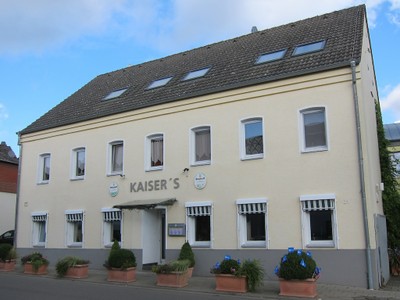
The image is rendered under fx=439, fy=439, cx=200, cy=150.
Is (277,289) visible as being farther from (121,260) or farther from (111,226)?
(111,226)

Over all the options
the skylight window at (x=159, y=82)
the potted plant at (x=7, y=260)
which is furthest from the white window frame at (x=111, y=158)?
the potted plant at (x=7, y=260)

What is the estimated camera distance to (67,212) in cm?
1973

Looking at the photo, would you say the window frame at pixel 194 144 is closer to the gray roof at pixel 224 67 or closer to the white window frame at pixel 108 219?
the gray roof at pixel 224 67

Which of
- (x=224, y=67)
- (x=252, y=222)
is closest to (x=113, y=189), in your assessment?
(x=252, y=222)

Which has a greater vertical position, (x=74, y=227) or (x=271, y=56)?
(x=271, y=56)

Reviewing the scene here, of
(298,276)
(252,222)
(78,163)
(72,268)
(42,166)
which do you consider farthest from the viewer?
(42,166)

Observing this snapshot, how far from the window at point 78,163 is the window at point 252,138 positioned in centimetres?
809

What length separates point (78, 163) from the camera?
20.3 m

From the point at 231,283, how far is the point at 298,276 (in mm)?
2043

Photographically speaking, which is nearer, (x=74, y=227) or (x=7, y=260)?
(x=7, y=260)

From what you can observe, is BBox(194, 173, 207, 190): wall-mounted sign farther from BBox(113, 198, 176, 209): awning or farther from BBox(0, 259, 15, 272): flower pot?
BBox(0, 259, 15, 272): flower pot

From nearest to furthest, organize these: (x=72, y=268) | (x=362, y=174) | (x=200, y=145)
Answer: (x=362, y=174), (x=72, y=268), (x=200, y=145)

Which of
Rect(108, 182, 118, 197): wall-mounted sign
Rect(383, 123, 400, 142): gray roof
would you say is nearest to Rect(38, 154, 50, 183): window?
Rect(108, 182, 118, 197): wall-mounted sign

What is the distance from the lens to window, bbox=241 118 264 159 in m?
15.3
